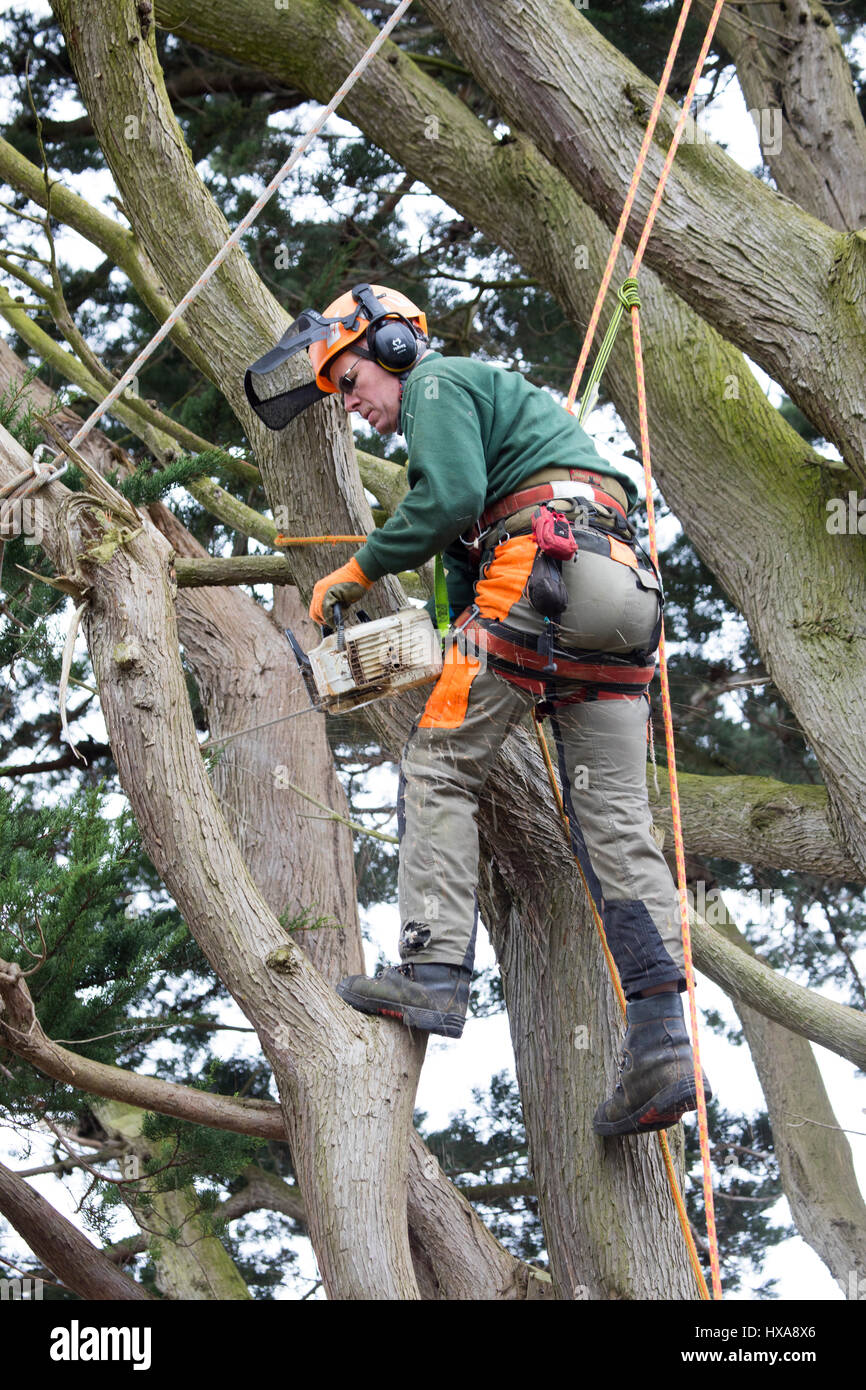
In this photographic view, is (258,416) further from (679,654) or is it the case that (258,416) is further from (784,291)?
(679,654)

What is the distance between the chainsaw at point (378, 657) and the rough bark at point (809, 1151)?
5.13 meters

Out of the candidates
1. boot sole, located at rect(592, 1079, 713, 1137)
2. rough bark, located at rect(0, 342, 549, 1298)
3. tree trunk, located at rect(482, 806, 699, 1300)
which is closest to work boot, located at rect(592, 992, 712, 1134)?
boot sole, located at rect(592, 1079, 713, 1137)

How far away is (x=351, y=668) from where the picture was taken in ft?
9.86

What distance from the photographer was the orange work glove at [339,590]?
3031mm

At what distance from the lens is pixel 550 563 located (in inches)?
116

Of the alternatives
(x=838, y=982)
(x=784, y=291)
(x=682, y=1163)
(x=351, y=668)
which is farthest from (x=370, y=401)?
(x=838, y=982)

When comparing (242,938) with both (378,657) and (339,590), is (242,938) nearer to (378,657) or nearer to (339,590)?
(378,657)

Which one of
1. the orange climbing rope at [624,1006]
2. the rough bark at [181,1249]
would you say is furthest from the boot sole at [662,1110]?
the rough bark at [181,1249]

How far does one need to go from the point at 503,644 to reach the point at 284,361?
0.85m

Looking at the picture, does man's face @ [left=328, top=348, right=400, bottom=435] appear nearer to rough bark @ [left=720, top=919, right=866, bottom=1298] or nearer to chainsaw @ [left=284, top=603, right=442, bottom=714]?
chainsaw @ [left=284, top=603, right=442, bottom=714]

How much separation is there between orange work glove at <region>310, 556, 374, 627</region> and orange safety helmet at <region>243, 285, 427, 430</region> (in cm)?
46

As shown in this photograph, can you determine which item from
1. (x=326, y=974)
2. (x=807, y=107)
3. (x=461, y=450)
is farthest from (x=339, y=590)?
(x=807, y=107)

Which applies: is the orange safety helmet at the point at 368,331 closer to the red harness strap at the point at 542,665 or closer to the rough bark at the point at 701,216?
the red harness strap at the point at 542,665
